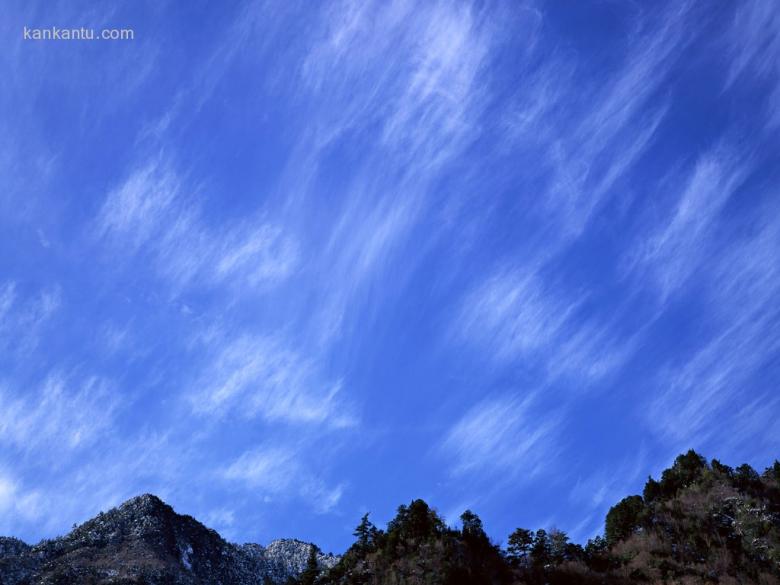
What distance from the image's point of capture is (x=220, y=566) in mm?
110062

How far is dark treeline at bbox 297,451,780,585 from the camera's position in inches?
3034

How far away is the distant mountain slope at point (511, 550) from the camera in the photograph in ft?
255

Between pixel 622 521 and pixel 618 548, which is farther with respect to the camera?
pixel 622 521

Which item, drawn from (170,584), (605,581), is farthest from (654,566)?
(170,584)

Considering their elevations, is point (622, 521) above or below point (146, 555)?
below

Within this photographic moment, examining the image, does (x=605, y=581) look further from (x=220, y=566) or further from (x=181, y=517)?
(x=181, y=517)

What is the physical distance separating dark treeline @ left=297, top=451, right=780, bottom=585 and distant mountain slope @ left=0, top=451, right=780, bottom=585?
15 centimetres

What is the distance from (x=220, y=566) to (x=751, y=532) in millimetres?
77811

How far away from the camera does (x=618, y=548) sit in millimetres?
85875

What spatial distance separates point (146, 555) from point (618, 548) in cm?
6542

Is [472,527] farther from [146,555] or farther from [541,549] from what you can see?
[146,555]

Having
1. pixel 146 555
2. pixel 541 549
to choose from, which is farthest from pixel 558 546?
pixel 146 555

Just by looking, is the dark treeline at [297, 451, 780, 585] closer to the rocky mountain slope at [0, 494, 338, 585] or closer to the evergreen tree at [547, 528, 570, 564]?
the evergreen tree at [547, 528, 570, 564]

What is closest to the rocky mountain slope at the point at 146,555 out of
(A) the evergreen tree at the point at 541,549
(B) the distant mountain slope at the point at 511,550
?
(B) the distant mountain slope at the point at 511,550
